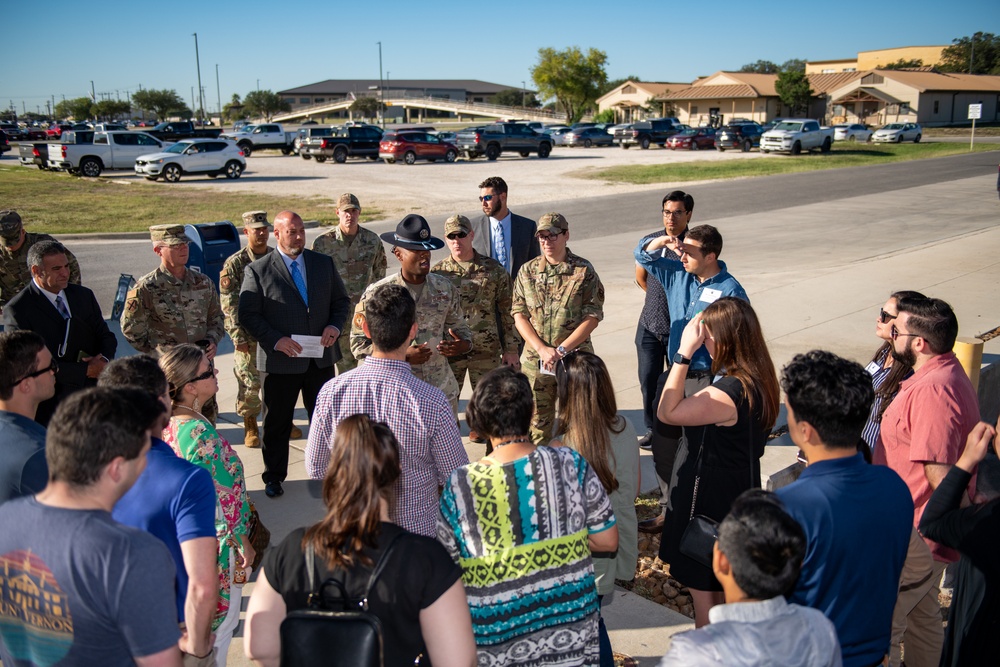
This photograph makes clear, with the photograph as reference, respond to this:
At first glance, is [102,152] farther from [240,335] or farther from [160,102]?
[160,102]

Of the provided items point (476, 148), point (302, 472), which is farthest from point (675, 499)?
point (476, 148)

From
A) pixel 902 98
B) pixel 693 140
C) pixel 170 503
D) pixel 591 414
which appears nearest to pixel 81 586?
pixel 170 503

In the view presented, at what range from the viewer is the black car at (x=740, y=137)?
152ft

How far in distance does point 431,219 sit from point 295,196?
→ 6.82m

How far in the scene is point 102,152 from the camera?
31.9 meters

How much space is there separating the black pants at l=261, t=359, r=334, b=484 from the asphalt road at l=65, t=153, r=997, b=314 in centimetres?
659

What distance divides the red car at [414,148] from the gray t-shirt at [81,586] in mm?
36381

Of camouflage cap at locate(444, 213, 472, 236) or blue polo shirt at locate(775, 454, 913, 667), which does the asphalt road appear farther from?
blue polo shirt at locate(775, 454, 913, 667)

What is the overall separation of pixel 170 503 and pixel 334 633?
0.93m

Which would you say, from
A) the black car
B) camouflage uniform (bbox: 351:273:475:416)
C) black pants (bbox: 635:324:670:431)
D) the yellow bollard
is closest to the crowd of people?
camouflage uniform (bbox: 351:273:475:416)

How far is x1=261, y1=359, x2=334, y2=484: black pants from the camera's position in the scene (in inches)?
226

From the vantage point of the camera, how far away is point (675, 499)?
3.71 m

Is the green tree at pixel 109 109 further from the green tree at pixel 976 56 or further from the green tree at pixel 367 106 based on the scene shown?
the green tree at pixel 976 56

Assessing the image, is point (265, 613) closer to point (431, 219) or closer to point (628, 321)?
point (628, 321)
